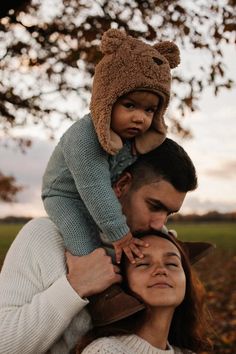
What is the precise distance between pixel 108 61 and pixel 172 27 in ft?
17.2

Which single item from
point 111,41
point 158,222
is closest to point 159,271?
point 158,222

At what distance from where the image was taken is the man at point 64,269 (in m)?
2.88

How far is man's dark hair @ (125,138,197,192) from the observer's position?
3.30 metres

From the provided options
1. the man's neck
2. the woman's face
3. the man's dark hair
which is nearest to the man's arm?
the woman's face

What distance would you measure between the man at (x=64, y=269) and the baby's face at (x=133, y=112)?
286 millimetres

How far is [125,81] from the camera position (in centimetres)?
304

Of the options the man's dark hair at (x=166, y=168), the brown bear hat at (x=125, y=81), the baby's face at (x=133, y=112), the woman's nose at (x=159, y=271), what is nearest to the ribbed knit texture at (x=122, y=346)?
the woman's nose at (x=159, y=271)

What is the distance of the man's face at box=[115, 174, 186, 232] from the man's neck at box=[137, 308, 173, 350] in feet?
1.27

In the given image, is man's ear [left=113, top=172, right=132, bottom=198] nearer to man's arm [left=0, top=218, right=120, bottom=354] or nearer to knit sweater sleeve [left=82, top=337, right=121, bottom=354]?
man's arm [left=0, top=218, right=120, bottom=354]

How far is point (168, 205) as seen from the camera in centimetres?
325

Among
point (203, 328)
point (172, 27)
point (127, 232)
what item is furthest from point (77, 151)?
point (172, 27)

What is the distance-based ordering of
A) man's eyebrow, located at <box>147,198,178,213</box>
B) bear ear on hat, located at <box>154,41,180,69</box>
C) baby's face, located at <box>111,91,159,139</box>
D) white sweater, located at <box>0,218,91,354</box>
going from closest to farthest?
white sweater, located at <box>0,218,91,354</box>
baby's face, located at <box>111,91,159,139</box>
man's eyebrow, located at <box>147,198,178,213</box>
bear ear on hat, located at <box>154,41,180,69</box>

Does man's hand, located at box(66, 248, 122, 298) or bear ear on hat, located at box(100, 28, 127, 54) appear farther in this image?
bear ear on hat, located at box(100, 28, 127, 54)

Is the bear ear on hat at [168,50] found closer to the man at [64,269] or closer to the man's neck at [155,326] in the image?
the man at [64,269]
